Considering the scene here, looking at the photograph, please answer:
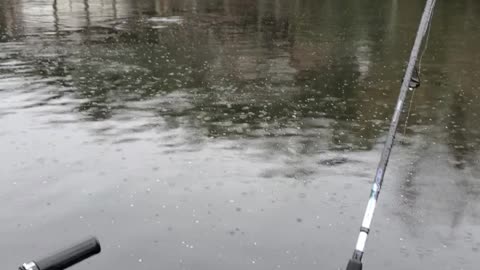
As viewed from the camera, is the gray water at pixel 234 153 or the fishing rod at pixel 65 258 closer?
the fishing rod at pixel 65 258

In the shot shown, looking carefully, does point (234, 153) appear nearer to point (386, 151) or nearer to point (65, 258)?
point (386, 151)

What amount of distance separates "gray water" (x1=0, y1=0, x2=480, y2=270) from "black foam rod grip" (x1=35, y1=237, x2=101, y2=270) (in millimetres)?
3413

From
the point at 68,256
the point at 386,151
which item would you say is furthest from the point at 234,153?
the point at 68,256

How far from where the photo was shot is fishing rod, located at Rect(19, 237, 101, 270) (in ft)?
7.79

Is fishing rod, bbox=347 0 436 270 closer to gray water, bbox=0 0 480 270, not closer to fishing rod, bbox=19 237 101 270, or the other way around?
fishing rod, bbox=19 237 101 270

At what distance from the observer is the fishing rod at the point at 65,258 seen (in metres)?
2.37

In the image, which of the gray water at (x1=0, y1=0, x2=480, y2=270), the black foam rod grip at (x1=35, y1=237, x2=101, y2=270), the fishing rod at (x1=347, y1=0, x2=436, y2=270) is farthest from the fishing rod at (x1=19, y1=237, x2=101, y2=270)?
the gray water at (x1=0, y1=0, x2=480, y2=270)

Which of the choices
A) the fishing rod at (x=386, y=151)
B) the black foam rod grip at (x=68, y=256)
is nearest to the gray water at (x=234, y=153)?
the fishing rod at (x=386, y=151)

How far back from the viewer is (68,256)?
246cm

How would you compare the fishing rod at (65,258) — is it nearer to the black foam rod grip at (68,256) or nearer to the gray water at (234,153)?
the black foam rod grip at (68,256)

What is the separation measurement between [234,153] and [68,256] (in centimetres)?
643

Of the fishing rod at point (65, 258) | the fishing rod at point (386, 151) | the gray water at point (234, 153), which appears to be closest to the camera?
the fishing rod at point (65, 258)

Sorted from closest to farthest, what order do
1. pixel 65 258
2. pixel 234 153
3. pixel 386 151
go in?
pixel 65 258 < pixel 386 151 < pixel 234 153

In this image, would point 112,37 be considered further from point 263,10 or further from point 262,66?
point 263,10
